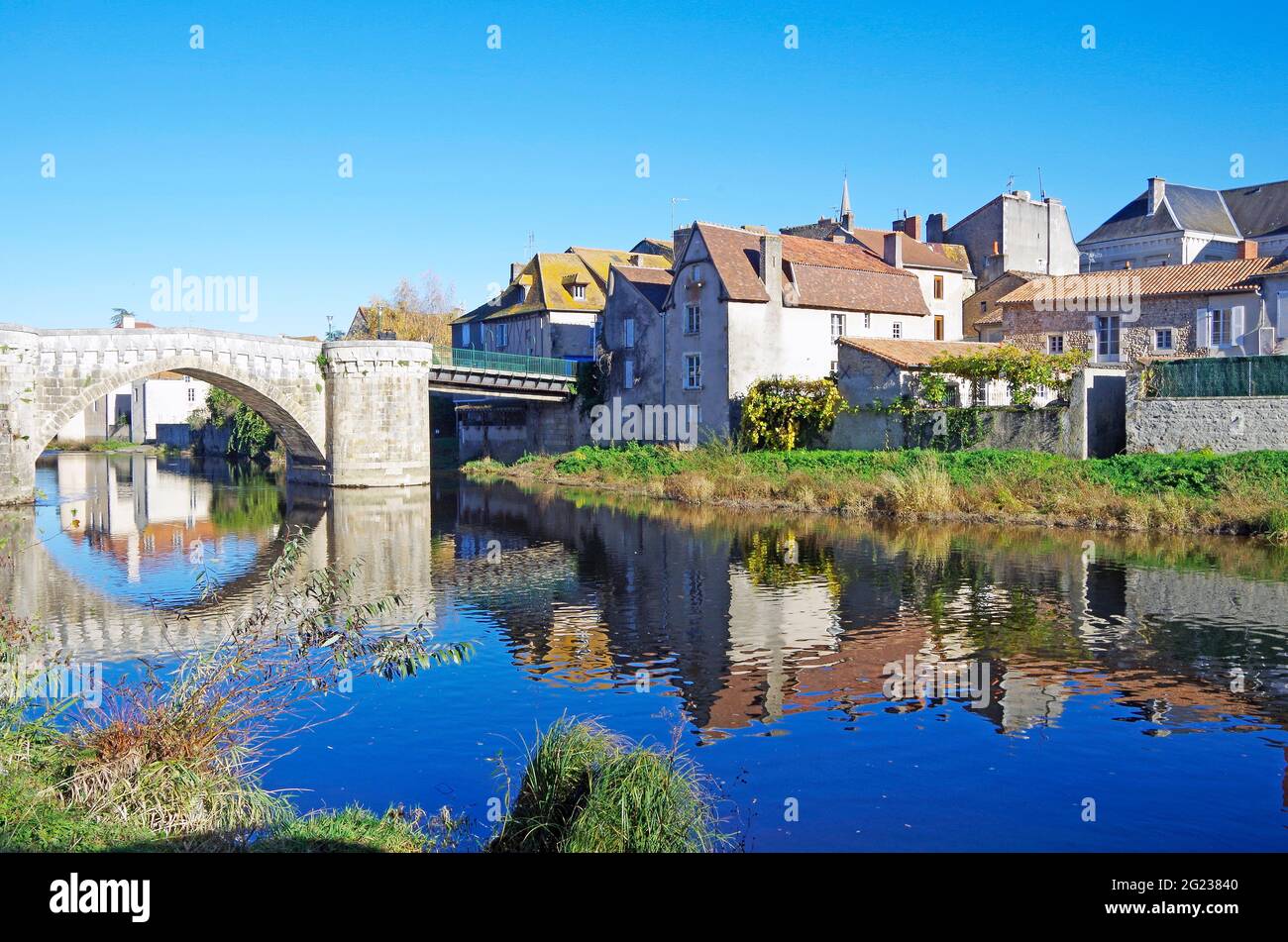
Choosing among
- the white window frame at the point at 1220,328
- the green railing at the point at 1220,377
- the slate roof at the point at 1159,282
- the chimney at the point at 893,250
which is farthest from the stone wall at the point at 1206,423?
the chimney at the point at 893,250

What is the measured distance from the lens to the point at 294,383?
1692 inches

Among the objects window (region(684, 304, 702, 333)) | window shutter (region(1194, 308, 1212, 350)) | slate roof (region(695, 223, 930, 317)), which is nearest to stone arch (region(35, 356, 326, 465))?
window (region(684, 304, 702, 333))

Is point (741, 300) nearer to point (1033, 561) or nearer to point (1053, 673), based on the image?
point (1033, 561)

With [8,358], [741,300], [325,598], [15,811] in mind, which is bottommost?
[15,811]

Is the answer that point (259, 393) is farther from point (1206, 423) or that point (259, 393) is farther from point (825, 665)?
point (825, 665)

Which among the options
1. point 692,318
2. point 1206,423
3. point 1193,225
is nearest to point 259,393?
→ point 692,318

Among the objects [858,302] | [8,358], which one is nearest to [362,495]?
[8,358]

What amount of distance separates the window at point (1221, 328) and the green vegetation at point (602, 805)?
38.1 meters

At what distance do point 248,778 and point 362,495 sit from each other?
107 ft

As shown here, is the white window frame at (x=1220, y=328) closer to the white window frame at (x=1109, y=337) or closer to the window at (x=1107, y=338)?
the white window frame at (x=1109, y=337)

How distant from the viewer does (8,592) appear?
1992 cm

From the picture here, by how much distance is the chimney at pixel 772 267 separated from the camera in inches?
1656

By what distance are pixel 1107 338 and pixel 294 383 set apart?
103 ft
